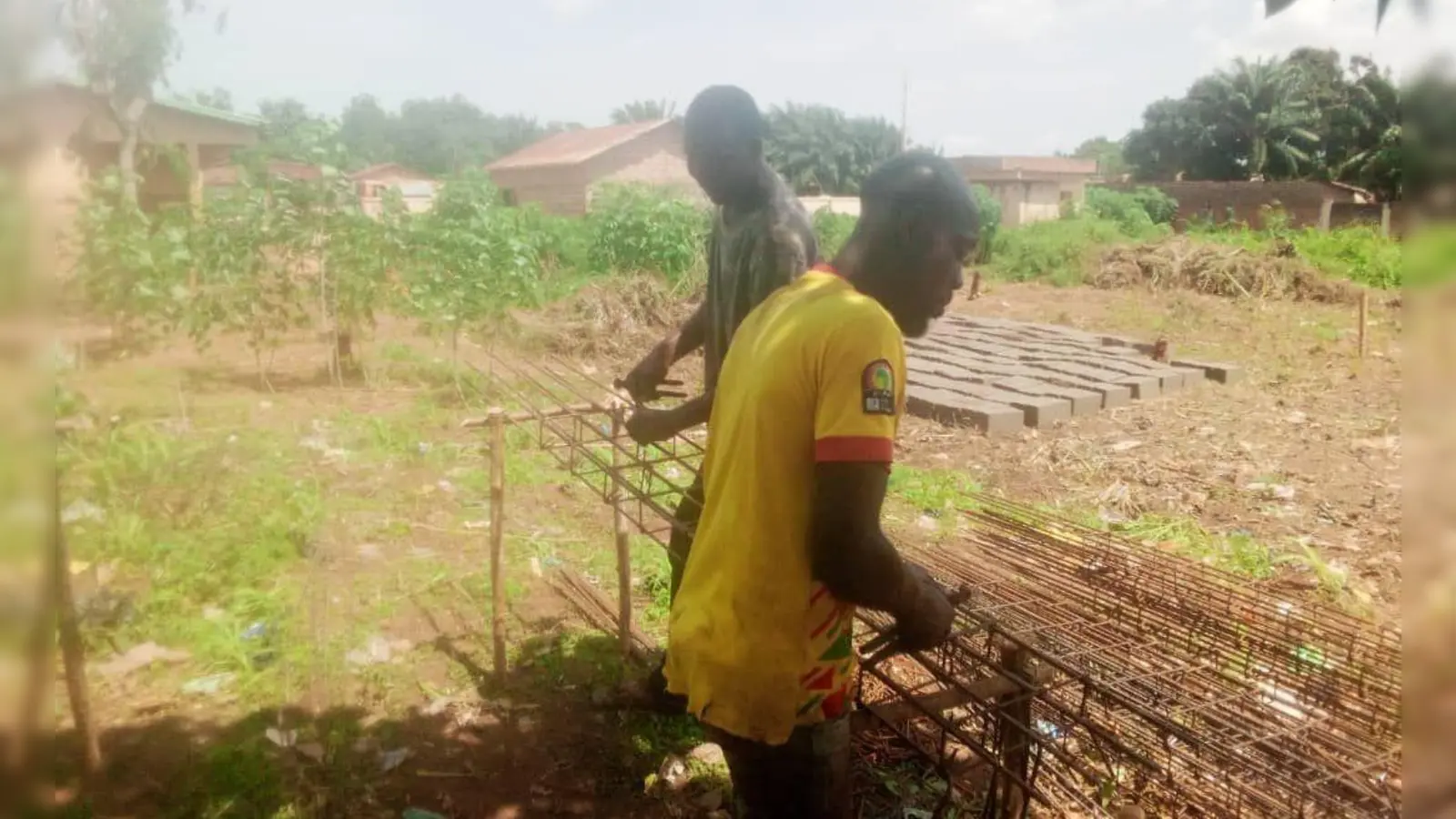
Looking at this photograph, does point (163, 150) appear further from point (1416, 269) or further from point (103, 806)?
point (1416, 269)

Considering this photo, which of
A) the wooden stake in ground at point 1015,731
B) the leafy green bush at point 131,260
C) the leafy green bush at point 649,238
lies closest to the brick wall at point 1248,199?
the leafy green bush at point 649,238

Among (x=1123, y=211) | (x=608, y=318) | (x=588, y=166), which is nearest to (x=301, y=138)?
(x=608, y=318)

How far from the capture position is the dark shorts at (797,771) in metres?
1.77

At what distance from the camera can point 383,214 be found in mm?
8531

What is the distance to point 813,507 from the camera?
1611 mm

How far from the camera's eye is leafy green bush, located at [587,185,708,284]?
1266 centimetres

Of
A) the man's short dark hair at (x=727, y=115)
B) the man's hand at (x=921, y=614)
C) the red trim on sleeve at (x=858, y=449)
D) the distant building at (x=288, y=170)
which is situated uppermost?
the distant building at (x=288, y=170)

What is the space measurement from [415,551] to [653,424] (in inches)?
109

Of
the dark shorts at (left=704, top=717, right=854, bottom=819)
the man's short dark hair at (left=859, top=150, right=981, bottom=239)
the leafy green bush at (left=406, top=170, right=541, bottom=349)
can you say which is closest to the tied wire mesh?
the dark shorts at (left=704, top=717, right=854, bottom=819)

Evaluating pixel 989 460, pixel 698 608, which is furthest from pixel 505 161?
pixel 698 608

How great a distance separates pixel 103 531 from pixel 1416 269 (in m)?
5.30

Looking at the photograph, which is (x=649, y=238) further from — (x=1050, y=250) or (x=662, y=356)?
(x=662, y=356)

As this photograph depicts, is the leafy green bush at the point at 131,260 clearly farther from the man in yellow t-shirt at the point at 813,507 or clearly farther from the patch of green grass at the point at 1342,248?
the patch of green grass at the point at 1342,248

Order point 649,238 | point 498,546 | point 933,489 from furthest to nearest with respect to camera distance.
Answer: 1. point 649,238
2. point 933,489
3. point 498,546
